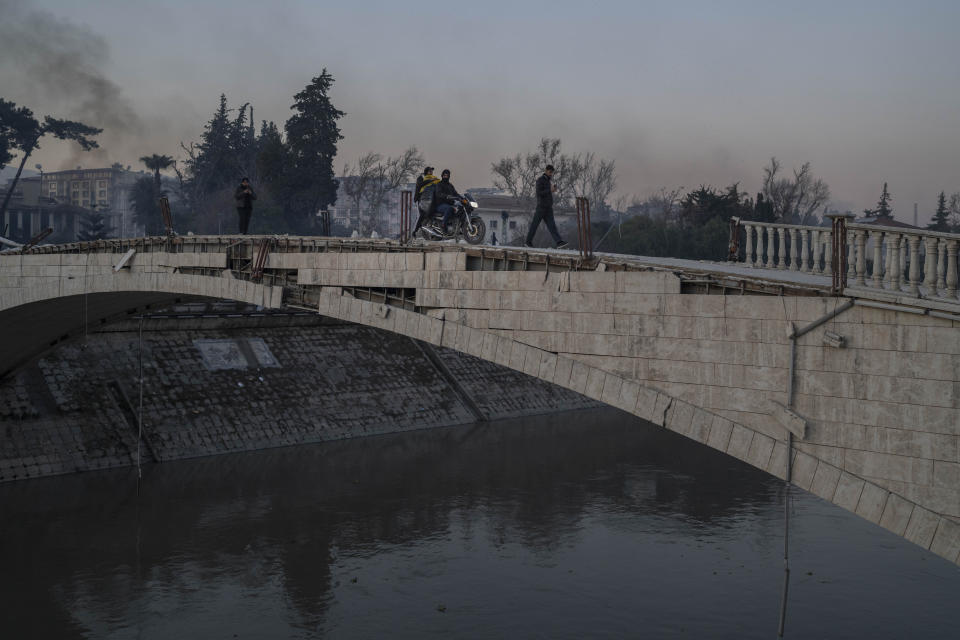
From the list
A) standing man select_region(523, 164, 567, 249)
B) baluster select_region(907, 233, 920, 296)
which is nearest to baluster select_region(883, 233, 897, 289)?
baluster select_region(907, 233, 920, 296)

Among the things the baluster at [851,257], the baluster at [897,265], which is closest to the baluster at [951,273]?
the baluster at [897,265]

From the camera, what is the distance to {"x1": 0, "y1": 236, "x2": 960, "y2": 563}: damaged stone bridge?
9.45 m

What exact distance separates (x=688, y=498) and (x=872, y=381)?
15.1 meters

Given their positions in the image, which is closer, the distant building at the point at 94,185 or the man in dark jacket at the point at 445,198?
the man in dark jacket at the point at 445,198

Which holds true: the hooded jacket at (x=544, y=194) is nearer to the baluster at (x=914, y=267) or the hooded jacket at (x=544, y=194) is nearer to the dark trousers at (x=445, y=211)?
the dark trousers at (x=445, y=211)

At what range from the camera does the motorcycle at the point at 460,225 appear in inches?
674

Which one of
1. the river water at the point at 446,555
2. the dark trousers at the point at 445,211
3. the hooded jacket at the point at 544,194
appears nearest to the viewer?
the hooded jacket at the point at 544,194

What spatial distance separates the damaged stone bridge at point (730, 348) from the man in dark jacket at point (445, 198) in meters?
1.67

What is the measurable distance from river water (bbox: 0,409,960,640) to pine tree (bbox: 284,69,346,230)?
3614 cm

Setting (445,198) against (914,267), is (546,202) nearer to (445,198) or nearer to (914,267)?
(445,198)

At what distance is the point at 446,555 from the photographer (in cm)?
1981

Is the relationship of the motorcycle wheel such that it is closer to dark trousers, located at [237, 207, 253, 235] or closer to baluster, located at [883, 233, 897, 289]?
dark trousers, located at [237, 207, 253, 235]

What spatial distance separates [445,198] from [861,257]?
8.65m

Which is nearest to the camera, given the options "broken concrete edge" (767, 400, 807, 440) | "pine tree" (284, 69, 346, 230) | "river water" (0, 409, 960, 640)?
"broken concrete edge" (767, 400, 807, 440)
